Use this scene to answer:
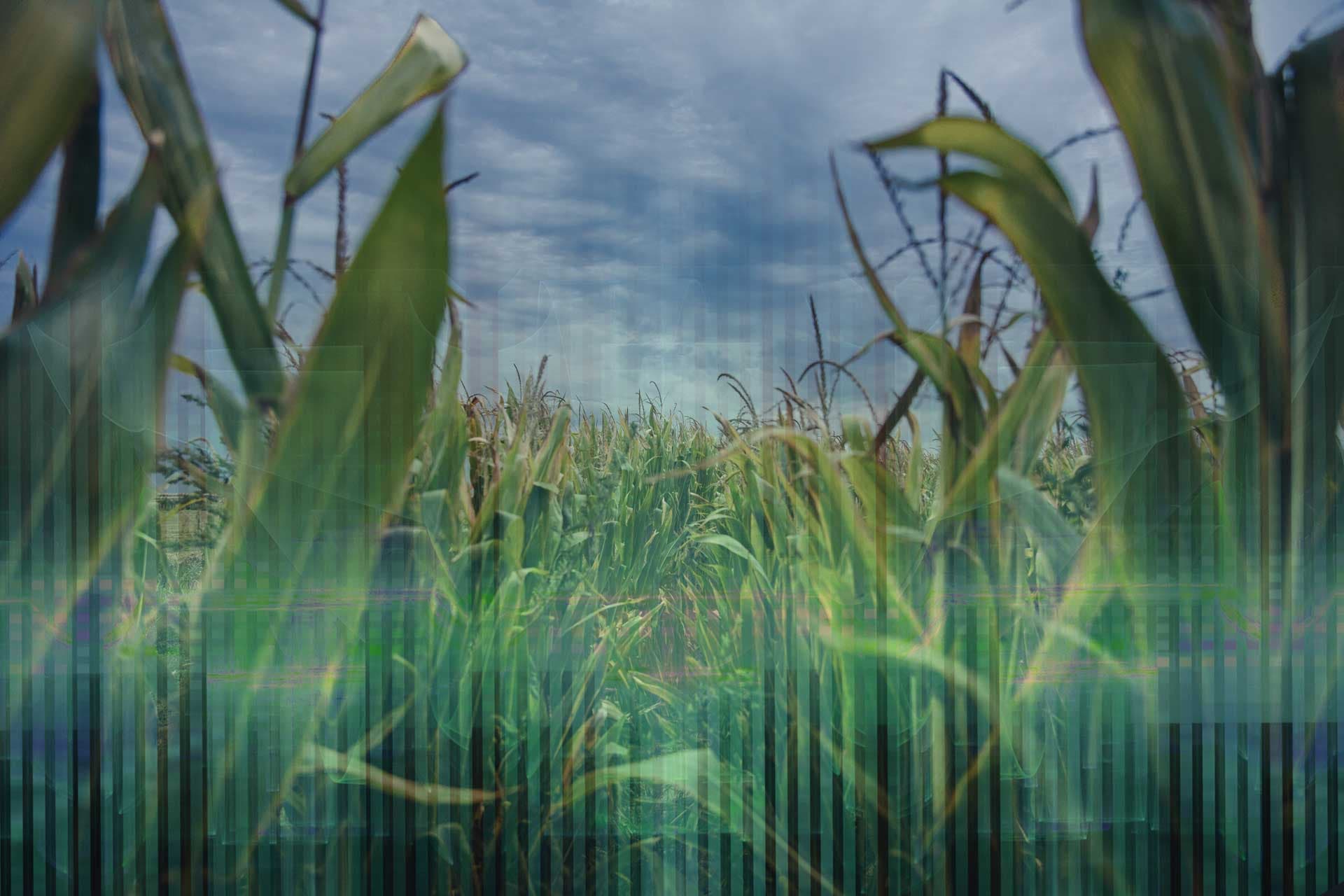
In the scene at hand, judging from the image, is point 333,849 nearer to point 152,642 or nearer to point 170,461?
point 152,642

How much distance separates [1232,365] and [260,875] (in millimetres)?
1050

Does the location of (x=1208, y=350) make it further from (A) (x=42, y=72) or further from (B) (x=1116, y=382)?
(A) (x=42, y=72)

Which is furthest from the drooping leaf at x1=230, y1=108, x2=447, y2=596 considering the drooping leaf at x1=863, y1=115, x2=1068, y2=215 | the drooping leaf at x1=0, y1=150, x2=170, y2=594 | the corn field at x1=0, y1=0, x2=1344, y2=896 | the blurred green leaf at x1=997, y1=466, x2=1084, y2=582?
the blurred green leaf at x1=997, y1=466, x2=1084, y2=582

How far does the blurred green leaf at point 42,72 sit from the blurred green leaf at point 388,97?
0.28 meters

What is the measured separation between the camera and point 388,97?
62cm

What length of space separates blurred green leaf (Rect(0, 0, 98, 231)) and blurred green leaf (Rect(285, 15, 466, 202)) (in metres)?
0.28

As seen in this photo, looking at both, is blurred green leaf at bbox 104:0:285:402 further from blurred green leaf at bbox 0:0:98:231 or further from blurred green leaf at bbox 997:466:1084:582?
blurred green leaf at bbox 997:466:1084:582

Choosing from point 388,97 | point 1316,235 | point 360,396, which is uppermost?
point 388,97

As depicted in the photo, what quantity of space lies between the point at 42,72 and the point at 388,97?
380 mm

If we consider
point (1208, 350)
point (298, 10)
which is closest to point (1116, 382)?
point (1208, 350)

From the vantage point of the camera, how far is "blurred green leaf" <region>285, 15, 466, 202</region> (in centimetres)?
61

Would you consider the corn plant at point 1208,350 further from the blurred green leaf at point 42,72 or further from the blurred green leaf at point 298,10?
the blurred green leaf at point 42,72

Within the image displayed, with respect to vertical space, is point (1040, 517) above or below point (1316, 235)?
below

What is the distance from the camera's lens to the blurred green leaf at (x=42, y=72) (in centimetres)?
67
